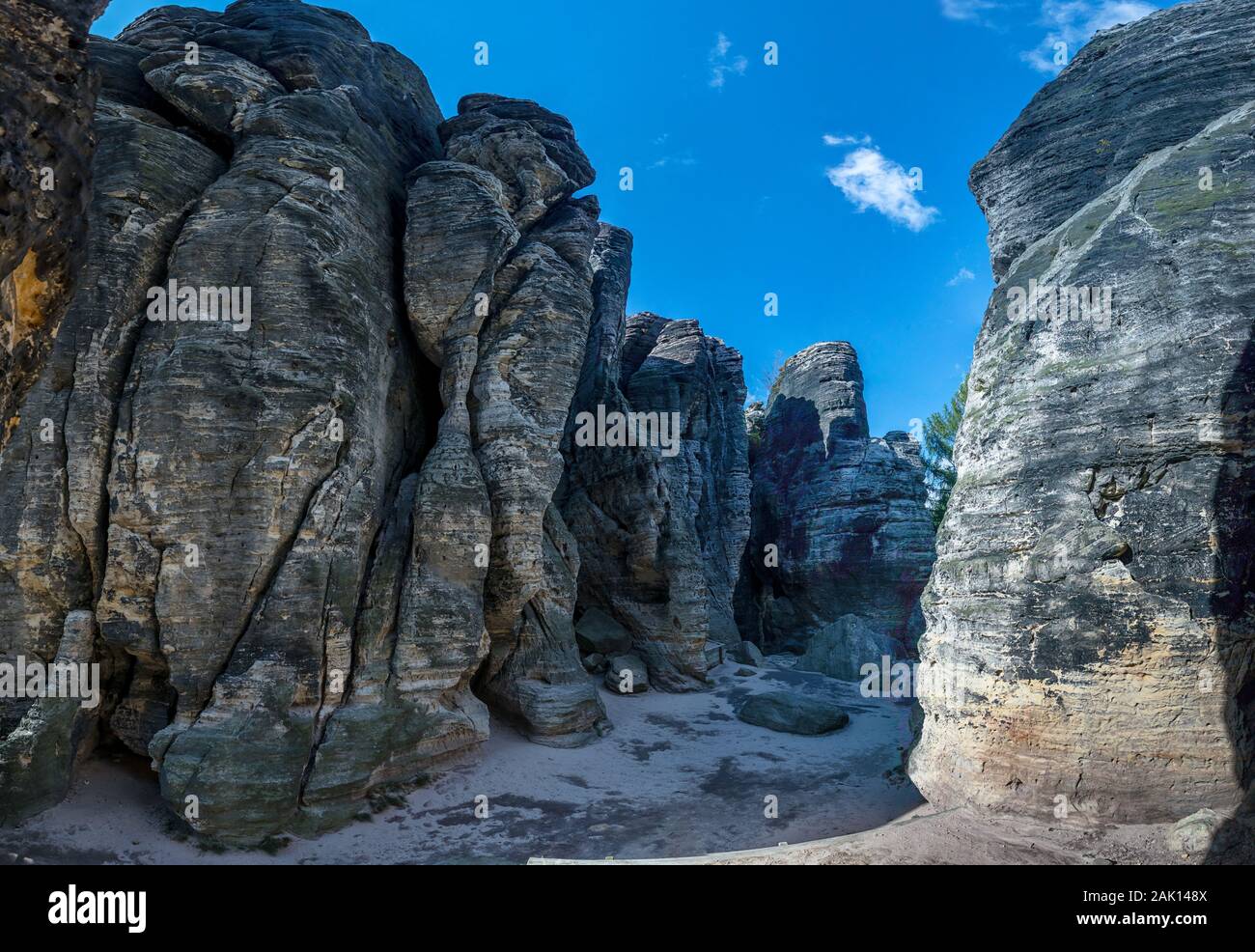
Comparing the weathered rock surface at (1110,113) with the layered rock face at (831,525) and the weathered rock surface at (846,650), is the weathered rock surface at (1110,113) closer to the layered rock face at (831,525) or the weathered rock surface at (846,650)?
the weathered rock surface at (846,650)

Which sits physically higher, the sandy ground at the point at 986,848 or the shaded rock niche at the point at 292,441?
the shaded rock niche at the point at 292,441

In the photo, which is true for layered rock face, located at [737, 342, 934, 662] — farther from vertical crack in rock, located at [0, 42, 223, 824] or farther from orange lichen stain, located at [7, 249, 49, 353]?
orange lichen stain, located at [7, 249, 49, 353]

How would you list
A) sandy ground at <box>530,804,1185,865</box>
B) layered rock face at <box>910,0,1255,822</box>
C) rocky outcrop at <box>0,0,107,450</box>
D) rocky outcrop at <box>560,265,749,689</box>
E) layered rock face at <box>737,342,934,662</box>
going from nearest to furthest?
rocky outcrop at <box>0,0,107,450</box> → sandy ground at <box>530,804,1185,865</box> → layered rock face at <box>910,0,1255,822</box> → rocky outcrop at <box>560,265,749,689</box> → layered rock face at <box>737,342,934,662</box>

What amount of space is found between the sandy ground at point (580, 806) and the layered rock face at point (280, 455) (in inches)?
18.9

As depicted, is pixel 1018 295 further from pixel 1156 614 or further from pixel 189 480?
pixel 189 480

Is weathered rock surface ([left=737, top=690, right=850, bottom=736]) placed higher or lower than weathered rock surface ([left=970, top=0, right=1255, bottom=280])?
lower

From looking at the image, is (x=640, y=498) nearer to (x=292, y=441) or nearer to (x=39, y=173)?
(x=292, y=441)

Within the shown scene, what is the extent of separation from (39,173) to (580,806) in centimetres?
1042

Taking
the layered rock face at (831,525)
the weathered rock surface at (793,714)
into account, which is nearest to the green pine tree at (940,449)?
the layered rock face at (831,525)

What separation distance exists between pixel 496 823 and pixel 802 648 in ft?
68.0

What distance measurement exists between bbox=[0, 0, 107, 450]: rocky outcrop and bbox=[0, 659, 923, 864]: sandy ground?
7.08 metres

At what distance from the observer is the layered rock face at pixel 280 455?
9883mm

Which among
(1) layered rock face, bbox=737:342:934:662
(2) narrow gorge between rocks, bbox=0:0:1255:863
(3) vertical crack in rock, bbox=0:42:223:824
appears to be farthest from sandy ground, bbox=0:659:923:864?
(1) layered rock face, bbox=737:342:934:662

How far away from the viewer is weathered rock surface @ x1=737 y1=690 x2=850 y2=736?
48.2 feet
